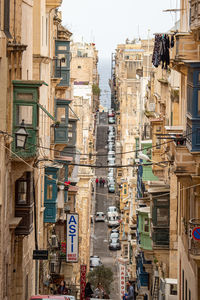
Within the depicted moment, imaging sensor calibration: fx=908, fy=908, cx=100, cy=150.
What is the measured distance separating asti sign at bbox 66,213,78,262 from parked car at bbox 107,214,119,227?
147 ft

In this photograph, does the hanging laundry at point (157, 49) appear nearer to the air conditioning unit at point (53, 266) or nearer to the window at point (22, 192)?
the window at point (22, 192)

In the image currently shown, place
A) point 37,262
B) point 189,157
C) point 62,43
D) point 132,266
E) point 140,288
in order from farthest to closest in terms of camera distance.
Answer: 1. point 132,266
2. point 140,288
3. point 62,43
4. point 37,262
5. point 189,157

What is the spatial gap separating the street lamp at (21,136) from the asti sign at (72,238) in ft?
47.1

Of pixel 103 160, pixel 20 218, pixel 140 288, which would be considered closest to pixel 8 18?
pixel 20 218

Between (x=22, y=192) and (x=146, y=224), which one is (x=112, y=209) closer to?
(x=146, y=224)

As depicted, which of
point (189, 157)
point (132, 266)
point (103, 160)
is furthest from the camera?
point (103, 160)

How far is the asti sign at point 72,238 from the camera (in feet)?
114

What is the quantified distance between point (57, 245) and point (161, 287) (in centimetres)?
841

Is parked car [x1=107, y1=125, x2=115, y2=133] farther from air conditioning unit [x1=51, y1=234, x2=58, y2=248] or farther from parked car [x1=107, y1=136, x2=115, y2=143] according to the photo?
air conditioning unit [x1=51, y1=234, x2=58, y2=248]

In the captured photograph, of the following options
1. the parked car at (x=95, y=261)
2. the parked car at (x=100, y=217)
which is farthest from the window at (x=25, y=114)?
the parked car at (x=100, y=217)

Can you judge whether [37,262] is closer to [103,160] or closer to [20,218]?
[20,218]

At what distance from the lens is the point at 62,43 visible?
3675cm

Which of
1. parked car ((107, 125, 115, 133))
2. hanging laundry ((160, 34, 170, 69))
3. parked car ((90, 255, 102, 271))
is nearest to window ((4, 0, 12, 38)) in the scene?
Answer: hanging laundry ((160, 34, 170, 69))

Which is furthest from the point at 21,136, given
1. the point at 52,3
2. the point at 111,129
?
the point at 111,129
